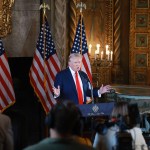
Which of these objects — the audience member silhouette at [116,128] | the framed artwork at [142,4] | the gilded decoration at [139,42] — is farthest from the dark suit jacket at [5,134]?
the framed artwork at [142,4]

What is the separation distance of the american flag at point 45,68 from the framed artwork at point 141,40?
3351 mm

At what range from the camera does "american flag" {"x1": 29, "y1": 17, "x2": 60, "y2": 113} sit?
7656 millimetres

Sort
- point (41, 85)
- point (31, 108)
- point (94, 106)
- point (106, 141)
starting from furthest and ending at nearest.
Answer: point (31, 108)
point (41, 85)
point (94, 106)
point (106, 141)

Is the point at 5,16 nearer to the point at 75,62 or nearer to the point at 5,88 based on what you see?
the point at 5,88

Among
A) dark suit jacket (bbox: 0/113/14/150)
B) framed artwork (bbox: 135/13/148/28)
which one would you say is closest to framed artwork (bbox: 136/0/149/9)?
framed artwork (bbox: 135/13/148/28)

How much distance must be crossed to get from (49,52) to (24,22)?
1.06m

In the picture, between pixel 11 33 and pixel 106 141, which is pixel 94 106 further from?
pixel 11 33

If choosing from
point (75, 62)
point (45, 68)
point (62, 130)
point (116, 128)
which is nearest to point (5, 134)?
point (116, 128)

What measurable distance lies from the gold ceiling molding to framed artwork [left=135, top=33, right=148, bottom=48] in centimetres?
345

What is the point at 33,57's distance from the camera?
26.1 feet

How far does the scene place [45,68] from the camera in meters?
7.73

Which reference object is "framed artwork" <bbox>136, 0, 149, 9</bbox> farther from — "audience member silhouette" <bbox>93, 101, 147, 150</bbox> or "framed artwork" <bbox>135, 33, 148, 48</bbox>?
"audience member silhouette" <bbox>93, 101, 147, 150</bbox>

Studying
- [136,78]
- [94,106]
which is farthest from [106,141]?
[136,78]

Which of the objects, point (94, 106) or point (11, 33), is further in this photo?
point (11, 33)
